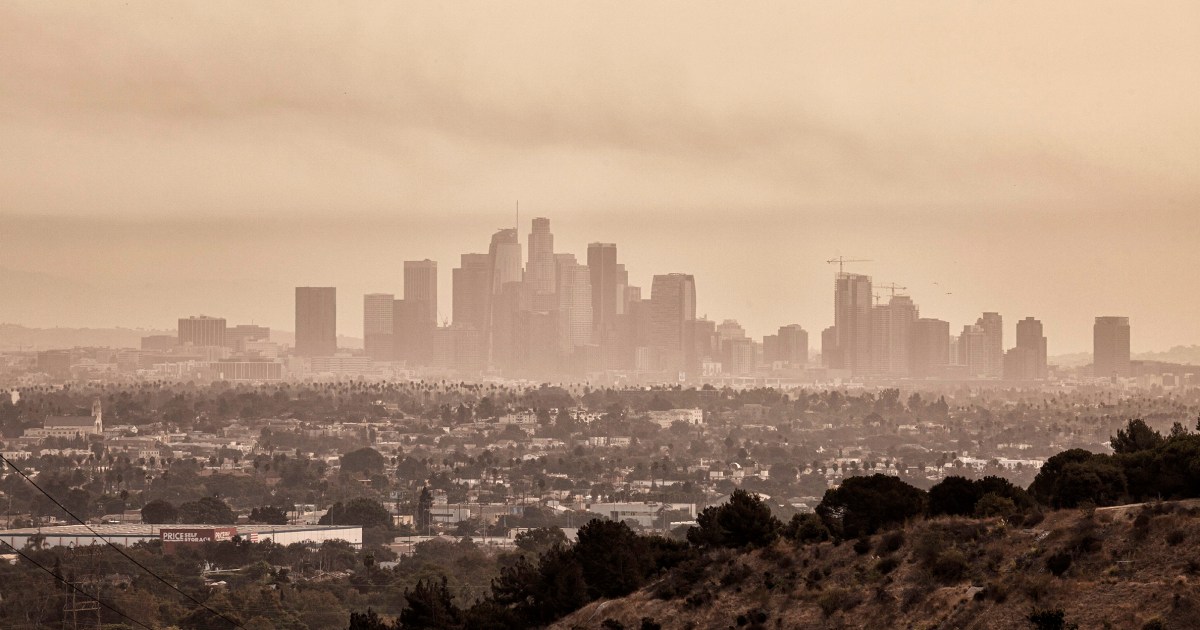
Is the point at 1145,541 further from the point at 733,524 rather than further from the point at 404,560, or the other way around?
the point at 404,560

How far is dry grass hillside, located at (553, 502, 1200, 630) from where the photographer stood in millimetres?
27234

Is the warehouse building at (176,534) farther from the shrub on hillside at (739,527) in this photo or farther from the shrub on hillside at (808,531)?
the shrub on hillside at (808,531)

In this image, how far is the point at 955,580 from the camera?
100 ft

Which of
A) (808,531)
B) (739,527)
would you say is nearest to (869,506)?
(808,531)

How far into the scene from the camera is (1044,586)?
92.6 ft

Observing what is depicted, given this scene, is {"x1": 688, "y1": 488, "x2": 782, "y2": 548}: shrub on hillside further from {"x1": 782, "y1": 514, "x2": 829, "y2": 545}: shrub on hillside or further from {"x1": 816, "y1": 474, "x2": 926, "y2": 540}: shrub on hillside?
{"x1": 816, "y1": 474, "x2": 926, "y2": 540}: shrub on hillside

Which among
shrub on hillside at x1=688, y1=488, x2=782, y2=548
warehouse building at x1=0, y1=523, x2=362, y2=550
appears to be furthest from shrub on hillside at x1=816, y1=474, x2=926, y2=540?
warehouse building at x1=0, y1=523, x2=362, y2=550

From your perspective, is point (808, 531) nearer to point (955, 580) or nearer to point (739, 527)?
point (739, 527)

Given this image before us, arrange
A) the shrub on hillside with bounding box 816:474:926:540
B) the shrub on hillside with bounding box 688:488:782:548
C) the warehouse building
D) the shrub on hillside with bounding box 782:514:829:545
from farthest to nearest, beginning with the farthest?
the warehouse building → the shrub on hillside with bounding box 688:488:782:548 → the shrub on hillside with bounding box 782:514:829:545 → the shrub on hillside with bounding box 816:474:926:540

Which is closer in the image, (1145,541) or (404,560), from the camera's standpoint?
(1145,541)

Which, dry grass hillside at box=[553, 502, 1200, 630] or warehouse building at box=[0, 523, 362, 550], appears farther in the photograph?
warehouse building at box=[0, 523, 362, 550]

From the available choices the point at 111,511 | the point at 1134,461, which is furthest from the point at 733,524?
the point at 111,511

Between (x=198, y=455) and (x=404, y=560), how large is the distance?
90.1 metres

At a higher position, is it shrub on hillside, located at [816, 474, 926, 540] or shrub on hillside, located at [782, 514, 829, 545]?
shrub on hillside, located at [816, 474, 926, 540]
